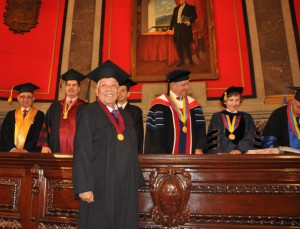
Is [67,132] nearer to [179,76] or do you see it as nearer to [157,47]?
[179,76]

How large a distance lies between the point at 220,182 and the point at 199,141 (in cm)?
114

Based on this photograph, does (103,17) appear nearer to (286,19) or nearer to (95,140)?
(286,19)

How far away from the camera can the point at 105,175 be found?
216cm

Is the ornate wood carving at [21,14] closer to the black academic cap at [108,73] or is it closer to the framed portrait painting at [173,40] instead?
Result: the framed portrait painting at [173,40]

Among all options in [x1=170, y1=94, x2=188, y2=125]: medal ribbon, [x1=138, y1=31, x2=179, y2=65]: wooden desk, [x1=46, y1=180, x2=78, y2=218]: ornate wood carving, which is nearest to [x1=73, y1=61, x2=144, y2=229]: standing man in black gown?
[x1=46, y1=180, x2=78, y2=218]: ornate wood carving

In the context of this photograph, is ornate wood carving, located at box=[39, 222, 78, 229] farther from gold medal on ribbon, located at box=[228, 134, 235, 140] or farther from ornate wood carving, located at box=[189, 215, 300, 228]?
gold medal on ribbon, located at box=[228, 134, 235, 140]

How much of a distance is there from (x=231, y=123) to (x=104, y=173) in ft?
7.58

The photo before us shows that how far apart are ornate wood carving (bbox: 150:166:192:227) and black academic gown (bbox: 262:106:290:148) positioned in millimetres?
1844

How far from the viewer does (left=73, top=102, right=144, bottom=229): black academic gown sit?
6.79 ft

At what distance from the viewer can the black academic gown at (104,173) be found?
6.79 feet

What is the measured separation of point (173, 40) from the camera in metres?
6.86

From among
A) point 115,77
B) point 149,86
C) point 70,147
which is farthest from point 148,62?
point 115,77

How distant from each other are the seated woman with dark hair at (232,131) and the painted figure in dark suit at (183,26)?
2.87m

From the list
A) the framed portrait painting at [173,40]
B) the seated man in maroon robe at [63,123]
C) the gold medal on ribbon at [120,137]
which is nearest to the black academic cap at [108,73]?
Result: the gold medal on ribbon at [120,137]
